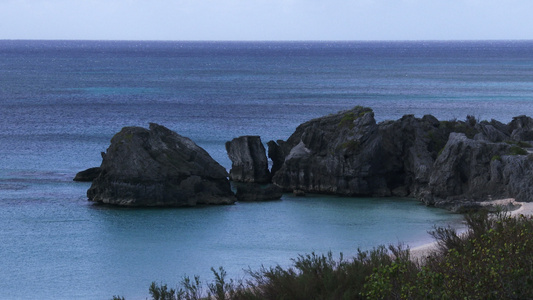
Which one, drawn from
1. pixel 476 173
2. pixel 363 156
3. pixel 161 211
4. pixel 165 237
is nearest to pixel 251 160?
pixel 363 156

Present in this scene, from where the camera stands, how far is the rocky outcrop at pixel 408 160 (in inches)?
1394

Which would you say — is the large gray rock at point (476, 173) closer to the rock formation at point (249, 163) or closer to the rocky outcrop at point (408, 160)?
the rocky outcrop at point (408, 160)

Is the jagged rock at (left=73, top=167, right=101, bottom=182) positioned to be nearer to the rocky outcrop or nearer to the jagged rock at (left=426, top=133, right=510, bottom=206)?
the rocky outcrop

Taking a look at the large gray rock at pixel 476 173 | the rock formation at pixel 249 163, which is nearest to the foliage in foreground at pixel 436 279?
the large gray rock at pixel 476 173

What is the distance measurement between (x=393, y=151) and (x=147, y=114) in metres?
46.4

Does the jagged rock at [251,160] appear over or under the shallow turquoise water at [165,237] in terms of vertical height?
over

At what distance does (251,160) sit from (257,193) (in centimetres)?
407

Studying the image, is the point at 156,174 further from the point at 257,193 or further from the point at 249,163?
the point at 249,163

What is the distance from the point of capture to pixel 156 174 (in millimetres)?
36781

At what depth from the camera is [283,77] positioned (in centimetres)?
14188

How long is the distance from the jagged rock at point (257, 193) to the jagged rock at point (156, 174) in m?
0.58

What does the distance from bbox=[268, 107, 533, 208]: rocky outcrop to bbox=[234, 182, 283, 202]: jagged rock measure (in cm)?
A: 218

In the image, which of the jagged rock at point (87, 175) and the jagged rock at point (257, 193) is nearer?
the jagged rock at point (257, 193)

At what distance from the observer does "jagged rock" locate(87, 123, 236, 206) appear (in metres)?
36.8
